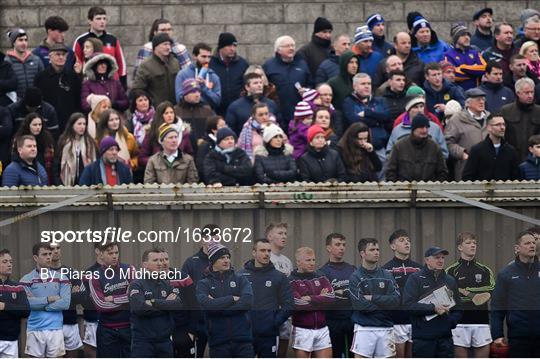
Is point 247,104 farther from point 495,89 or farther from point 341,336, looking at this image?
point 341,336

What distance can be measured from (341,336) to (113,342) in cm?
217

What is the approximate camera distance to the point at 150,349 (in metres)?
20.2

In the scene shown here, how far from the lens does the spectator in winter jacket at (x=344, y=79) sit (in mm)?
24000

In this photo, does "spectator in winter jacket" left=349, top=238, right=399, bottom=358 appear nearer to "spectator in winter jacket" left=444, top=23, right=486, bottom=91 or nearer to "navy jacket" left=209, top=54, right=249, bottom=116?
"navy jacket" left=209, top=54, right=249, bottom=116

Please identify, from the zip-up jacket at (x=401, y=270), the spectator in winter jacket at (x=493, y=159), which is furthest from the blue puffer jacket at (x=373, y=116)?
the zip-up jacket at (x=401, y=270)

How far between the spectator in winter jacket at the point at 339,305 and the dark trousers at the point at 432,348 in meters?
0.63

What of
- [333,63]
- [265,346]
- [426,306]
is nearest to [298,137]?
[333,63]

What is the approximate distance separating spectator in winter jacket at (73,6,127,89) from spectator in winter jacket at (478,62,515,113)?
416 cm

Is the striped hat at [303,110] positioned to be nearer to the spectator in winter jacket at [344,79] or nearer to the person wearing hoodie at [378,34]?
the spectator in winter jacket at [344,79]

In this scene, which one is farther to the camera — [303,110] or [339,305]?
[303,110]

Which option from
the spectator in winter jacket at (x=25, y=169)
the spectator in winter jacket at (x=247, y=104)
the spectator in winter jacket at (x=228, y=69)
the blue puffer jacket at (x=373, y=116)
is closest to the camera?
the spectator in winter jacket at (x=25, y=169)

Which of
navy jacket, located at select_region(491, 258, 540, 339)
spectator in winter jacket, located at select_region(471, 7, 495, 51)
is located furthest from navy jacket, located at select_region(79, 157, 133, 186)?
spectator in winter jacket, located at select_region(471, 7, 495, 51)

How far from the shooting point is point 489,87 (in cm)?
2406

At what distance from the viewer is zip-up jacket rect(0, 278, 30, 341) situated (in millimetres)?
20344
